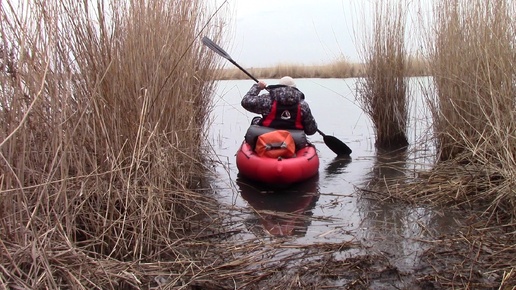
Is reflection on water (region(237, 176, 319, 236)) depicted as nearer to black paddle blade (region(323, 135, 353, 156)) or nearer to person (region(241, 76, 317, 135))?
person (region(241, 76, 317, 135))

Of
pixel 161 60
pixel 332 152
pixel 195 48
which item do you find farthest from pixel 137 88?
pixel 332 152

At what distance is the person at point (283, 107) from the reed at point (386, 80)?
1803 mm

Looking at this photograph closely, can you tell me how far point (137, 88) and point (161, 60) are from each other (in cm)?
30

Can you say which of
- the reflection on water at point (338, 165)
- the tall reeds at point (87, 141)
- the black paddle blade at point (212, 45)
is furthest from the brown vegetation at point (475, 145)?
the black paddle blade at point (212, 45)

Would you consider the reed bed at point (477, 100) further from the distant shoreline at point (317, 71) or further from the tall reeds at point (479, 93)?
the distant shoreline at point (317, 71)

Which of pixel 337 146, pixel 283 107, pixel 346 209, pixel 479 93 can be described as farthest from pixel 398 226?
pixel 337 146

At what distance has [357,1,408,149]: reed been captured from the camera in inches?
279

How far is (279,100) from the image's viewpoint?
582 cm

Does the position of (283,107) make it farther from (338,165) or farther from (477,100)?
(477,100)

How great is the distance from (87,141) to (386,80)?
5154 mm

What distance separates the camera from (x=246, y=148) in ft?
18.5

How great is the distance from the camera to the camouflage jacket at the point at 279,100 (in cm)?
580

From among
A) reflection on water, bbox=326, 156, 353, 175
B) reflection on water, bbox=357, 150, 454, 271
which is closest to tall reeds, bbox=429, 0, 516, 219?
reflection on water, bbox=357, 150, 454, 271

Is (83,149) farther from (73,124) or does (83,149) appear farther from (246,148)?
(246,148)
